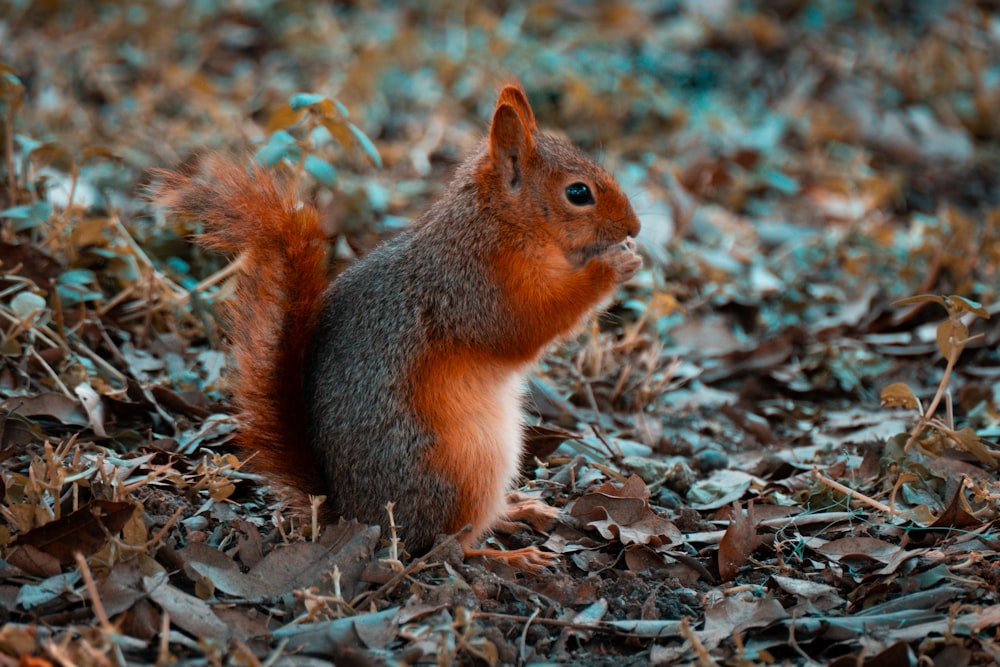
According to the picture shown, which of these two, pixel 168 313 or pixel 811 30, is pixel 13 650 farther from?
pixel 811 30

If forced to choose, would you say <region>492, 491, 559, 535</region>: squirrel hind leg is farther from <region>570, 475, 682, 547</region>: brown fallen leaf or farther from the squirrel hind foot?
the squirrel hind foot

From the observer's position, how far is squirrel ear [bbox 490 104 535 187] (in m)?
3.15

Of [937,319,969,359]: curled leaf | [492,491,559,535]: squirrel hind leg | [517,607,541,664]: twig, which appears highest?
[937,319,969,359]: curled leaf

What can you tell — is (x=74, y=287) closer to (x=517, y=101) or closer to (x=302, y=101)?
(x=302, y=101)

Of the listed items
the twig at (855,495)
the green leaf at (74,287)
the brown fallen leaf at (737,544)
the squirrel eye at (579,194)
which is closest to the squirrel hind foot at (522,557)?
the brown fallen leaf at (737,544)

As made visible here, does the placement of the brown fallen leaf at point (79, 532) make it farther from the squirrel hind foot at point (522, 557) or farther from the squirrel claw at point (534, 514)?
the squirrel claw at point (534, 514)

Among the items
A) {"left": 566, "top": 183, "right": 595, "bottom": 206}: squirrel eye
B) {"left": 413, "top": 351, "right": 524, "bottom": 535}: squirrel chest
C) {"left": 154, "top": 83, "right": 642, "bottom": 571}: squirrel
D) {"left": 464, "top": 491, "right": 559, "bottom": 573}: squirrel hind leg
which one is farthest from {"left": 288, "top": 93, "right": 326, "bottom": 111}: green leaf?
{"left": 464, "top": 491, "right": 559, "bottom": 573}: squirrel hind leg

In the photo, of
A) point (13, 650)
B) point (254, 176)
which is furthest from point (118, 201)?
point (13, 650)

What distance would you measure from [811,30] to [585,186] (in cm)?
536

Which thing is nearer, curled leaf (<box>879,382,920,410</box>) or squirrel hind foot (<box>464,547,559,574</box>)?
squirrel hind foot (<box>464,547,559,574</box>)

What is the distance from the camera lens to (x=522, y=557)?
9.34 feet

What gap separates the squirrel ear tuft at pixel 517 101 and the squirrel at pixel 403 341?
0.09 metres

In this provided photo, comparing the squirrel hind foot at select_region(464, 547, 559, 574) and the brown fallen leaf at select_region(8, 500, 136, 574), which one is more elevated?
the brown fallen leaf at select_region(8, 500, 136, 574)

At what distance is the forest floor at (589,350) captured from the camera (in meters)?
2.44
